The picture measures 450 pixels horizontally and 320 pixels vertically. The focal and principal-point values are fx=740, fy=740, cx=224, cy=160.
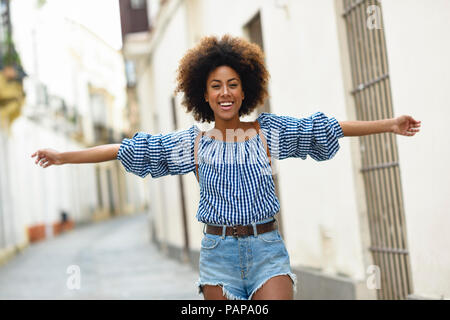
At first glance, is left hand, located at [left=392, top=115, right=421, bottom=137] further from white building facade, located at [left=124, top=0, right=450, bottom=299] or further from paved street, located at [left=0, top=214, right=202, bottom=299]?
paved street, located at [left=0, top=214, right=202, bottom=299]

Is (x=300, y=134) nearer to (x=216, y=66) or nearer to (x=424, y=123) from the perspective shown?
(x=216, y=66)

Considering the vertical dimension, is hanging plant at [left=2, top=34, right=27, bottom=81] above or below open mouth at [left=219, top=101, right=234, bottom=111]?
above

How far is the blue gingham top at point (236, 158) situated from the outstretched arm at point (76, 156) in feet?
0.16

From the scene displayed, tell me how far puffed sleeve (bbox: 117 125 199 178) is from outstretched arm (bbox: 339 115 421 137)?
683 millimetres

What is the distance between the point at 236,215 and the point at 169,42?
10.9 metres

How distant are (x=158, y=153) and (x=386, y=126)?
99 cm

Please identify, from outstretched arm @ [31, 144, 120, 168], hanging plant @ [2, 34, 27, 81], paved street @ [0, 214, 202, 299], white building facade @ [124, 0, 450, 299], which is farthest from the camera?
hanging plant @ [2, 34, 27, 81]

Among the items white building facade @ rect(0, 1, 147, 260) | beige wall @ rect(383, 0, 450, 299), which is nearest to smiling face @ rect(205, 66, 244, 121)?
beige wall @ rect(383, 0, 450, 299)

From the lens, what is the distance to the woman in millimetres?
3059

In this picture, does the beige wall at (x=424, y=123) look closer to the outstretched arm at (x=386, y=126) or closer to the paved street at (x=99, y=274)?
the outstretched arm at (x=386, y=126)

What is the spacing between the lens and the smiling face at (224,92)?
3195mm

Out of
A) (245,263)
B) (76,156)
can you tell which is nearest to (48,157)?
(76,156)

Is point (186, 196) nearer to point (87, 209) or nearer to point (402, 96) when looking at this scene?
point (402, 96)

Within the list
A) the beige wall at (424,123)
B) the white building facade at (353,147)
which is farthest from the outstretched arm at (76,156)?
the beige wall at (424,123)
